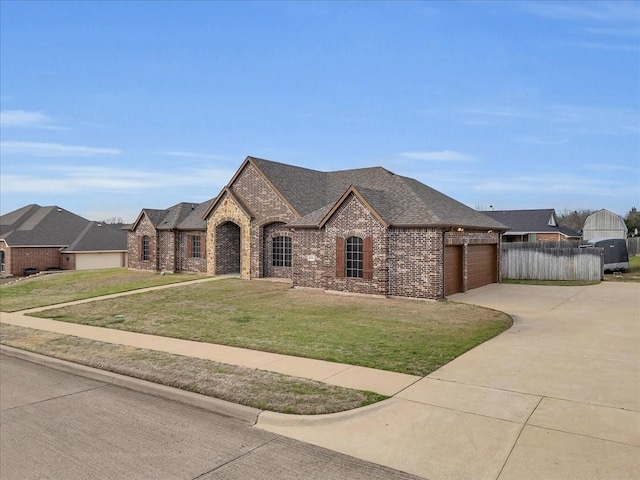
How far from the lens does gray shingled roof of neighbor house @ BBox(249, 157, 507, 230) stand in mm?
19797

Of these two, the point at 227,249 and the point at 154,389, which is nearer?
the point at 154,389

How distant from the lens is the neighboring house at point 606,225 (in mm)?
62312

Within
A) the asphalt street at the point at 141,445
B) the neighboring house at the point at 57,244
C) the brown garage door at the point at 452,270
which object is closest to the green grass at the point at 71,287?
the asphalt street at the point at 141,445

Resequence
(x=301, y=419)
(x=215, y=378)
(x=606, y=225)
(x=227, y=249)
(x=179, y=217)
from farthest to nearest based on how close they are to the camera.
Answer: (x=606, y=225) < (x=179, y=217) < (x=227, y=249) < (x=215, y=378) < (x=301, y=419)

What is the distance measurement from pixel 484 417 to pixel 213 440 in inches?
151

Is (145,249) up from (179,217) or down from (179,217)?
down

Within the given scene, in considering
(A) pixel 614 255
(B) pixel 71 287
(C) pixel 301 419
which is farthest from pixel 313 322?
(A) pixel 614 255

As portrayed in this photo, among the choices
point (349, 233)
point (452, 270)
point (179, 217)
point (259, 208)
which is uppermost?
point (259, 208)

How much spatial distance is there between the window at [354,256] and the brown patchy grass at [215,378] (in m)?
11.2

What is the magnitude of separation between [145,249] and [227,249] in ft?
26.4

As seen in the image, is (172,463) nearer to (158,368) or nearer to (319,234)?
(158,368)

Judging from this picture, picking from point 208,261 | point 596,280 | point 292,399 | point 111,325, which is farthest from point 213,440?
point 596,280

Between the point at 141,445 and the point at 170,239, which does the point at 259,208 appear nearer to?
the point at 170,239

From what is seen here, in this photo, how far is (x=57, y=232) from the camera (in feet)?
154
